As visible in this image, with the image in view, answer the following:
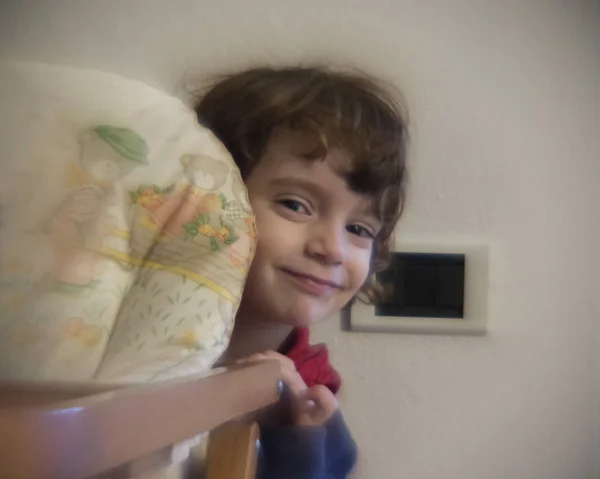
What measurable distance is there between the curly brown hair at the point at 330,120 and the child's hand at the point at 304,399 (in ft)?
0.31

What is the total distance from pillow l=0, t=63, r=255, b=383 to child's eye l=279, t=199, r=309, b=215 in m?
→ 0.10

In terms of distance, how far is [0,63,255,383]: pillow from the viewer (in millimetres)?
335

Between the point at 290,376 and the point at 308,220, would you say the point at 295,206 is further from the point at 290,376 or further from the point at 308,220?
the point at 290,376

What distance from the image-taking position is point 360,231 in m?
0.55

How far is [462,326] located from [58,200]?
1.21 ft

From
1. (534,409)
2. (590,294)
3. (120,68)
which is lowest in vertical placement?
(534,409)

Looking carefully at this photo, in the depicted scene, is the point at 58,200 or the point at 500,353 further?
the point at 500,353

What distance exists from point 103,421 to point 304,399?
37cm

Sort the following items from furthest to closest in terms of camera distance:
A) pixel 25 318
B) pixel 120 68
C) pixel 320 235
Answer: pixel 120 68 → pixel 320 235 → pixel 25 318

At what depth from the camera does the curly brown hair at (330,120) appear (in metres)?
0.53

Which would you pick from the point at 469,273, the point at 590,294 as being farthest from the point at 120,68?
the point at 590,294

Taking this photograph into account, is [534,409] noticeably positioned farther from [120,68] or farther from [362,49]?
[120,68]

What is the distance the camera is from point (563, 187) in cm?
58

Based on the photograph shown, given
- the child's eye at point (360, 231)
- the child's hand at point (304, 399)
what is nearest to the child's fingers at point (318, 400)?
the child's hand at point (304, 399)
